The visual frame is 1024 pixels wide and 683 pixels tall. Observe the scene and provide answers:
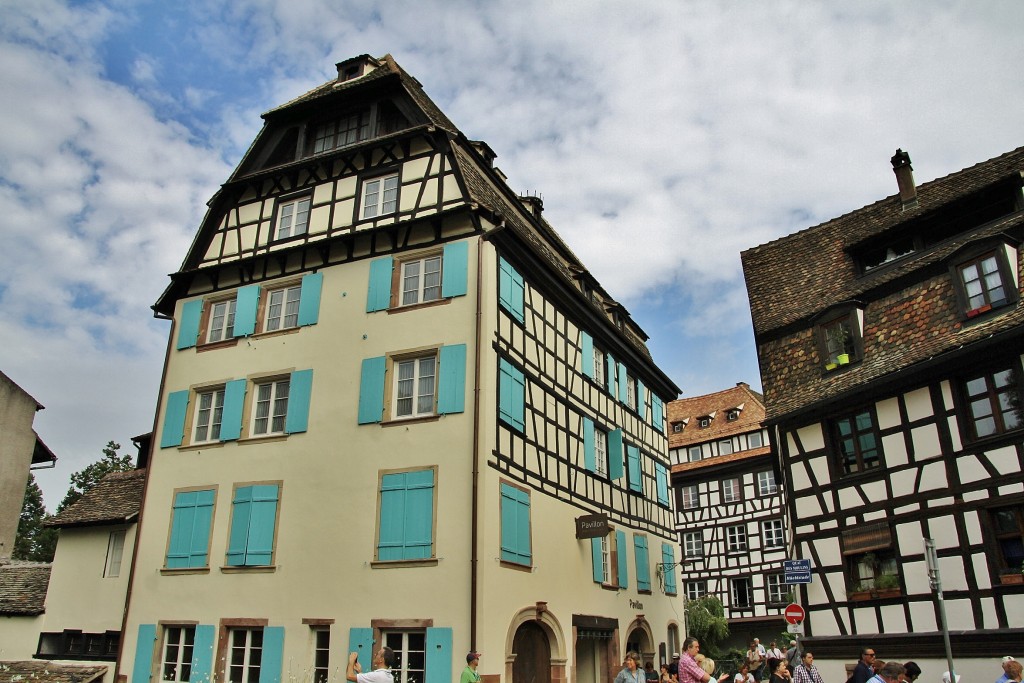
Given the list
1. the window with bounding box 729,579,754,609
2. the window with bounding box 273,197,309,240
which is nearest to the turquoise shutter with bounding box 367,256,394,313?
the window with bounding box 273,197,309,240

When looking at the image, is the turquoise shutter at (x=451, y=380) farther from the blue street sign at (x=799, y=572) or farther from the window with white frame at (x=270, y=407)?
the blue street sign at (x=799, y=572)

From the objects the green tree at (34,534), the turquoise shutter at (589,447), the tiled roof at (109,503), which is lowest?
the tiled roof at (109,503)

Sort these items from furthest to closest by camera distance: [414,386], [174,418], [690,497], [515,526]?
1. [690,497]
2. [174,418]
3. [414,386]
4. [515,526]

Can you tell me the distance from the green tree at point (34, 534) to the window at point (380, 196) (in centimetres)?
3368

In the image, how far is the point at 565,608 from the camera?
64.4 ft

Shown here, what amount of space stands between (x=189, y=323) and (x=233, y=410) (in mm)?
3526

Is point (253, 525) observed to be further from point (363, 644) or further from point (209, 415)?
point (363, 644)

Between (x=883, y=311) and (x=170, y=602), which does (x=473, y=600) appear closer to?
(x=170, y=602)

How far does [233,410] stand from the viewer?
66.5 feet

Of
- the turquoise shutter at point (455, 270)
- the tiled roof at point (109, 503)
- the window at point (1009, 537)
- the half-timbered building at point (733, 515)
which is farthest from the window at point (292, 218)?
the half-timbered building at point (733, 515)

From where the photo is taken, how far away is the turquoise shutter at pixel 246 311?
69.4 ft

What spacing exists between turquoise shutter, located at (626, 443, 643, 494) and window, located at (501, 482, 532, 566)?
7.69 meters

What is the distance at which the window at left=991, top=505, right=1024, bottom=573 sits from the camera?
1530 cm

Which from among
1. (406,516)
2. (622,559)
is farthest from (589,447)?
(406,516)
